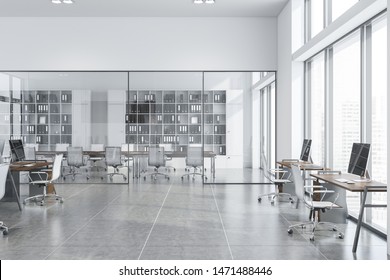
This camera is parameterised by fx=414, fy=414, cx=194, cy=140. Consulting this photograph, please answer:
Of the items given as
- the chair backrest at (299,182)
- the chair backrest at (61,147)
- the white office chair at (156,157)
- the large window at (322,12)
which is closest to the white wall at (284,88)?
the large window at (322,12)

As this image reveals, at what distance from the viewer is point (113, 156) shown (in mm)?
10961

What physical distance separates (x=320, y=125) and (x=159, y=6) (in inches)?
187

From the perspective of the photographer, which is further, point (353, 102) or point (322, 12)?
point (322, 12)

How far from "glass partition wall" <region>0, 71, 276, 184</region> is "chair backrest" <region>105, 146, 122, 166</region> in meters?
0.09

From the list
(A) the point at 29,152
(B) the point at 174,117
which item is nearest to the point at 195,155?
(B) the point at 174,117

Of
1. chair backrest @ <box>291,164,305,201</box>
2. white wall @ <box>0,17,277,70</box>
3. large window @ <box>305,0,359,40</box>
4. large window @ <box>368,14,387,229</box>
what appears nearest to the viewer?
chair backrest @ <box>291,164,305,201</box>

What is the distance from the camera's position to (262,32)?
430 inches

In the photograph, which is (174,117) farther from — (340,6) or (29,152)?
(340,6)

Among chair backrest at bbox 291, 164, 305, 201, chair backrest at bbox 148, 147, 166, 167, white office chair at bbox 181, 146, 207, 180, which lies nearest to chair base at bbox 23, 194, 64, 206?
chair backrest at bbox 148, 147, 166, 167

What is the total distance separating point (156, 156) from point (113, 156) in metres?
1.13

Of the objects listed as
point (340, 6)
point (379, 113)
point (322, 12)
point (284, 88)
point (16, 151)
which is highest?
point (322, 12)

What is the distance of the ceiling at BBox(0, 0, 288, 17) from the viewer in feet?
32.0

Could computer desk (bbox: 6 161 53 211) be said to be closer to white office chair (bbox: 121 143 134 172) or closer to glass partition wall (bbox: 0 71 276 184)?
glass partition wall (bbox: 0 71 276 184)
